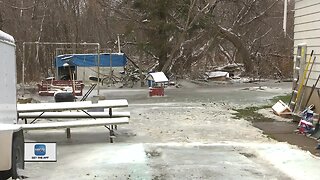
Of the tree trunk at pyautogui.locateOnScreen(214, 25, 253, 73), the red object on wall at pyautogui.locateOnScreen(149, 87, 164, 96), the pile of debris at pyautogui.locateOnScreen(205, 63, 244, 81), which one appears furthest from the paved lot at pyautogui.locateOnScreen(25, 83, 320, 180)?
the tree trunk at pyautogui.locateOnScreen(214, 25, 253, 73)

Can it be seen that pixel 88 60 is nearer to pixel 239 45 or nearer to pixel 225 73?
pixel 225 73

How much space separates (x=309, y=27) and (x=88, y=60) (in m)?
16.8

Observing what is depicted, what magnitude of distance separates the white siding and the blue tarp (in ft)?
47.7

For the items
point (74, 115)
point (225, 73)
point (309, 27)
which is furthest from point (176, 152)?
point (225, 73)

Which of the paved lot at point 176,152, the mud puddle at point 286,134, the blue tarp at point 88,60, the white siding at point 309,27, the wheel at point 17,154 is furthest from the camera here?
the blue tarp at point 88,60

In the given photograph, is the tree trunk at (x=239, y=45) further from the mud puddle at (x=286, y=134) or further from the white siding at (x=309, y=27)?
the mud puddle at (x=286, y=134)

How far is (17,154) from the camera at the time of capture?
6.07 meters

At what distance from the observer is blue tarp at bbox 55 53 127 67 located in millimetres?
25438

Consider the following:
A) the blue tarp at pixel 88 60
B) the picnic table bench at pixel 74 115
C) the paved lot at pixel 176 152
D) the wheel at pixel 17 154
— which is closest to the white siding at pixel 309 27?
the paved lot at pixel 176 152

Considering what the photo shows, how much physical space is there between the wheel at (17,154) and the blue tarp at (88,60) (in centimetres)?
1878

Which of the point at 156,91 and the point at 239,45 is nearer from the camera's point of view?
the point at 156,91

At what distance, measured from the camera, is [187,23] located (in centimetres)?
2481

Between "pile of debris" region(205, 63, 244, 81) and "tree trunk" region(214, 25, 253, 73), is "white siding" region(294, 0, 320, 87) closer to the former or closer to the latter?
"pile of debris" region(205, 63, 244, 81)

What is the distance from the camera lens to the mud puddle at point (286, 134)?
8.65 metres
